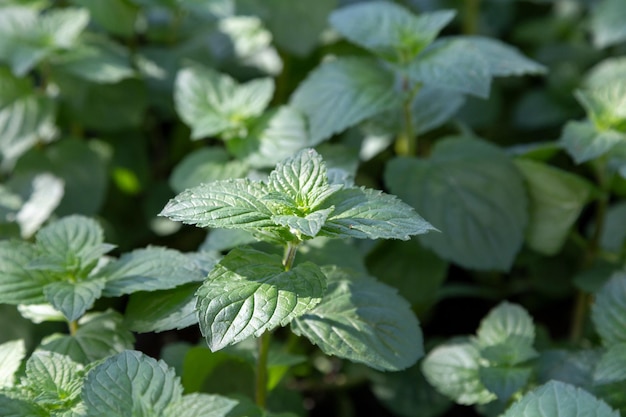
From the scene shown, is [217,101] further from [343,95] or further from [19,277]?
[19,277]

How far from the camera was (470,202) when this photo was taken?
5.30 feet

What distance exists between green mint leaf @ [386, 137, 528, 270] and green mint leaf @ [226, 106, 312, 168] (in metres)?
0.20

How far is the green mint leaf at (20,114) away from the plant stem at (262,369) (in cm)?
84

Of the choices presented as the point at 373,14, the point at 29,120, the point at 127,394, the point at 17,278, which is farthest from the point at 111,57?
the point at 127,394

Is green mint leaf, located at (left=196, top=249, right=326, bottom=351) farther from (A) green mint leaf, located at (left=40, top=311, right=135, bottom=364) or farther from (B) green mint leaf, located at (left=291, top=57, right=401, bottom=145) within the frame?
(B) green mint leaf, located at (left=291, top=57, right=401, bottom=145)

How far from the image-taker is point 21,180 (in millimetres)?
1743

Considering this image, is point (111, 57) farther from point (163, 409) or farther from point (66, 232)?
point (163, 409)

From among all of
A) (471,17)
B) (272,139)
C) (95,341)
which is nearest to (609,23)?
(471,17)

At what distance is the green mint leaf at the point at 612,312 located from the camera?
4.25 feet


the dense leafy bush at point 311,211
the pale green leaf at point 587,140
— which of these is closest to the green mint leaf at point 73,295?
the dense leafy bush at point 311,211

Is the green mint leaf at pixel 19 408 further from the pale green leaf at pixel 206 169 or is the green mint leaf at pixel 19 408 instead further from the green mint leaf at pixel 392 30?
the green mint leaf at pixel 392 30

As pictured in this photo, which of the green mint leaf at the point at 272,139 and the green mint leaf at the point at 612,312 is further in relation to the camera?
the green mint leaf at the point at 272,139

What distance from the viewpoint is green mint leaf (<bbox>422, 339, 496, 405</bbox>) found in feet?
4.36

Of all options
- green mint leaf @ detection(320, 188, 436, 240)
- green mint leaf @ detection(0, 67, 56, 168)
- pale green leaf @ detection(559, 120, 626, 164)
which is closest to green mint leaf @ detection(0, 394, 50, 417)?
green mint leaf @ detection(320, 188, 436, 240)
